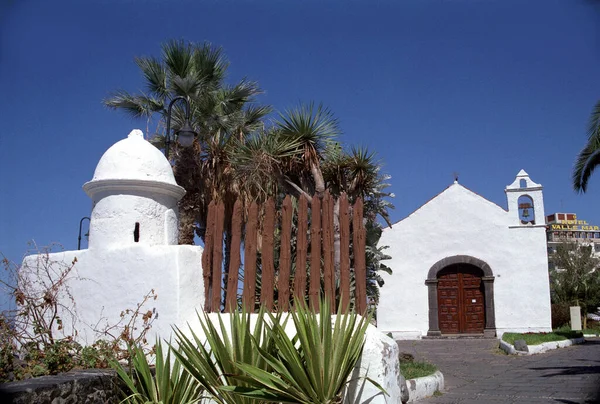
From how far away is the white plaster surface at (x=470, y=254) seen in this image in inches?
839

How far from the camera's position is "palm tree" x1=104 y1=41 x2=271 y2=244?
14.0m

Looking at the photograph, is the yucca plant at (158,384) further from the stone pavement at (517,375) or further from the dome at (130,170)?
the stone pavement at (517,375)

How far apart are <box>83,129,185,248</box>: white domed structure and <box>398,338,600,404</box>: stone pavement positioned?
436cm

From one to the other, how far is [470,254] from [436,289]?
76.4 inches

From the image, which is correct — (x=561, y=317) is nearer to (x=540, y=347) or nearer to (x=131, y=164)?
(x=540, y=347)

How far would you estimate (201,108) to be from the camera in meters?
14.6

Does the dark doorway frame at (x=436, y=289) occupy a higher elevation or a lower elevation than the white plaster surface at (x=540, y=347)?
higher

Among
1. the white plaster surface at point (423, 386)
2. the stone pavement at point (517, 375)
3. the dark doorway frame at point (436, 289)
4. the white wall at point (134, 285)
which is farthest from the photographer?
the dark doorway frame at point (436, 289)

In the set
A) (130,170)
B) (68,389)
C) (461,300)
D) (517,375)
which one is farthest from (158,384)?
(461,300)

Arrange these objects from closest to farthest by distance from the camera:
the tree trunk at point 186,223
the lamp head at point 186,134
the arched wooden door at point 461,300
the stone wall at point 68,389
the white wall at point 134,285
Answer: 1. the stone wall at point 68,389
2. the white wall at point 134,285
3. the lamp head at point 186,134
4. the tree trunk at point 186,223
5. the arched wooden door at point 461,300

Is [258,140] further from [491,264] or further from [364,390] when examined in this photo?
[491,264]

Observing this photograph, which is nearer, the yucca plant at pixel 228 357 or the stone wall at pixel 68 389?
the stone wall at pixel 68 389

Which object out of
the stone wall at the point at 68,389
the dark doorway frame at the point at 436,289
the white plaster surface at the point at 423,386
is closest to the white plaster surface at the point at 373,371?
the stone wall at the point at 68,389

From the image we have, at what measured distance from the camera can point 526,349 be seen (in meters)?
14.3
